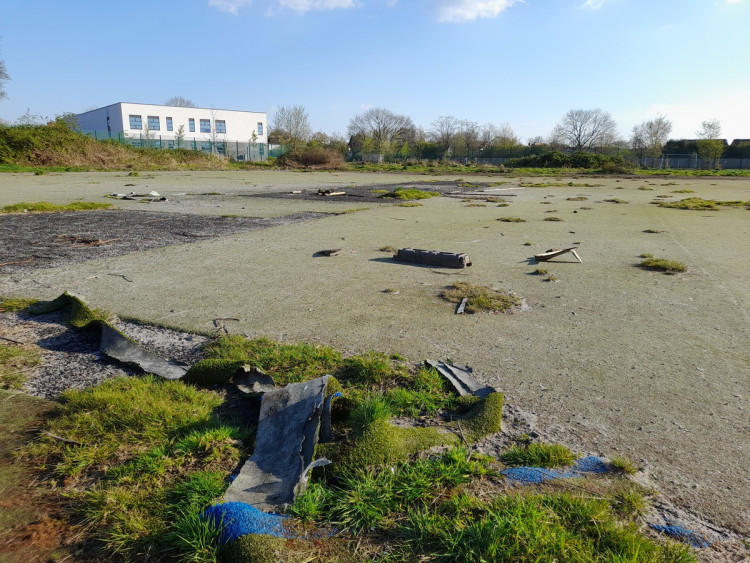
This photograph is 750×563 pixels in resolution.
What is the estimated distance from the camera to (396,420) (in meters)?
2.42

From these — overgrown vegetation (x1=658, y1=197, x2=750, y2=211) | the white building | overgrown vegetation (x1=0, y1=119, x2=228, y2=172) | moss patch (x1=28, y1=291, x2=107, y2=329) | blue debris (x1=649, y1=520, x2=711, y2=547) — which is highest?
the white building

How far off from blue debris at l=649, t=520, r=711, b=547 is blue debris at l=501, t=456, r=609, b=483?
0.32 m

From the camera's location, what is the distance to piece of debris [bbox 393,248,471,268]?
18.9 ft

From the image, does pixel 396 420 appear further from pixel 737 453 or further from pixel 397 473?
pixel 737 453

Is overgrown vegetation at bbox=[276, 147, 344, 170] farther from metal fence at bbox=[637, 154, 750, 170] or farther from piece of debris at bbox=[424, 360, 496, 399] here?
piece of debris at bbox=[424, 360, 496, 399]

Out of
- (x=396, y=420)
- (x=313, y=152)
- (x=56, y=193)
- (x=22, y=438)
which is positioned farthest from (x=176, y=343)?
(x=313, y=152)

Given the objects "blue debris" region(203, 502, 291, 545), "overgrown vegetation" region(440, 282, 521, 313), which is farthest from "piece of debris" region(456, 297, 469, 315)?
"blue debris" region(203, 502, 291, 545)

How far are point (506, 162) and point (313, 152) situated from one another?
23350 millimetres

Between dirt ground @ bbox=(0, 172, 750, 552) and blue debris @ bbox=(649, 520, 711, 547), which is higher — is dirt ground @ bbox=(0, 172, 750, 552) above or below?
above

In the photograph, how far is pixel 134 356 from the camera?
305 cm

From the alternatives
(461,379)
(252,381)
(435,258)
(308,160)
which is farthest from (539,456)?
(308,160)

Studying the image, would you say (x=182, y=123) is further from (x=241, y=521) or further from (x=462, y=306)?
(x=241, y=521)

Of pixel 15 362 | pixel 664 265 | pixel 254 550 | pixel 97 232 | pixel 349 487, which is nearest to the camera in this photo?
pixel 254 550

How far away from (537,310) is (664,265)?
8.47 feet
